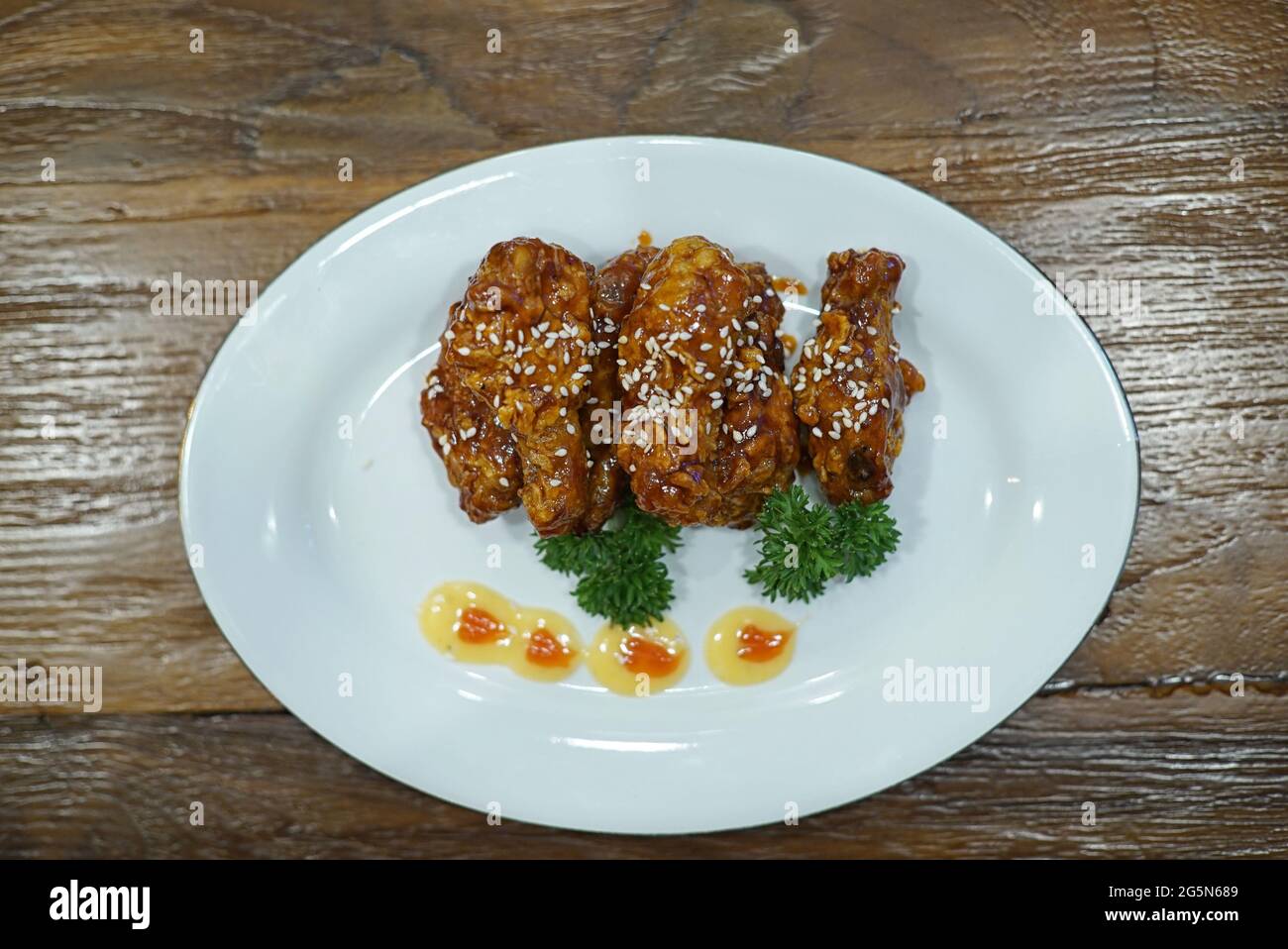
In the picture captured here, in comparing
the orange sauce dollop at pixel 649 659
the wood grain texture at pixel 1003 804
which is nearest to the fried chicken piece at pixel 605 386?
the orange sauce dollop at pixel 649 659

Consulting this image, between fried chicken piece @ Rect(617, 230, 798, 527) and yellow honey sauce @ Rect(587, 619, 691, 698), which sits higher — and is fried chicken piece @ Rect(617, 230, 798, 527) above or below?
above

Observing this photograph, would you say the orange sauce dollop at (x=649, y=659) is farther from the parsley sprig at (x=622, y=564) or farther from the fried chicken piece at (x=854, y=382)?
the fried chicken piece at (x=854, y=382)

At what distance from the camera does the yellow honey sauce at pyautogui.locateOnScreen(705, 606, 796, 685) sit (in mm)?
2967

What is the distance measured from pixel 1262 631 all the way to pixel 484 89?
3330 millimetres

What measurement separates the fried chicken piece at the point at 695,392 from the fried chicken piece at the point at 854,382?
0.12m

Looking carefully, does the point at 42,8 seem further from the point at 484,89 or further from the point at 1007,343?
the point at 1007,343

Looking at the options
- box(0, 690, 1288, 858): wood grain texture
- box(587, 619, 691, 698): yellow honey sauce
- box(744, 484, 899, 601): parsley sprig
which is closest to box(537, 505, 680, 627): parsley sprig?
box(587, 619, 691, 698): yellow honey sauce

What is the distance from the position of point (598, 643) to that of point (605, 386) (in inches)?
35.5

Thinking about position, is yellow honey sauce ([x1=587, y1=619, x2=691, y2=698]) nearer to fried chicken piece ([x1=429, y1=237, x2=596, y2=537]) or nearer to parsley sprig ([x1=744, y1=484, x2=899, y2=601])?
parsley sprig ([x1=744, y1=484, x2=899, y2=601])

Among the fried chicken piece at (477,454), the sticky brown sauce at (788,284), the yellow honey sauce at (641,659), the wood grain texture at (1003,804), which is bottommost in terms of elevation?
the wood grain texture at (1003,804)

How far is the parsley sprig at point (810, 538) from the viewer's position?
270cm

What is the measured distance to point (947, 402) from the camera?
298 centimetres

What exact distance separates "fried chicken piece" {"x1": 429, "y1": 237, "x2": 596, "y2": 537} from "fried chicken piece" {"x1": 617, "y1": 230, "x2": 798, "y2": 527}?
0.50ft

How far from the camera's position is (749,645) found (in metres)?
2.97
